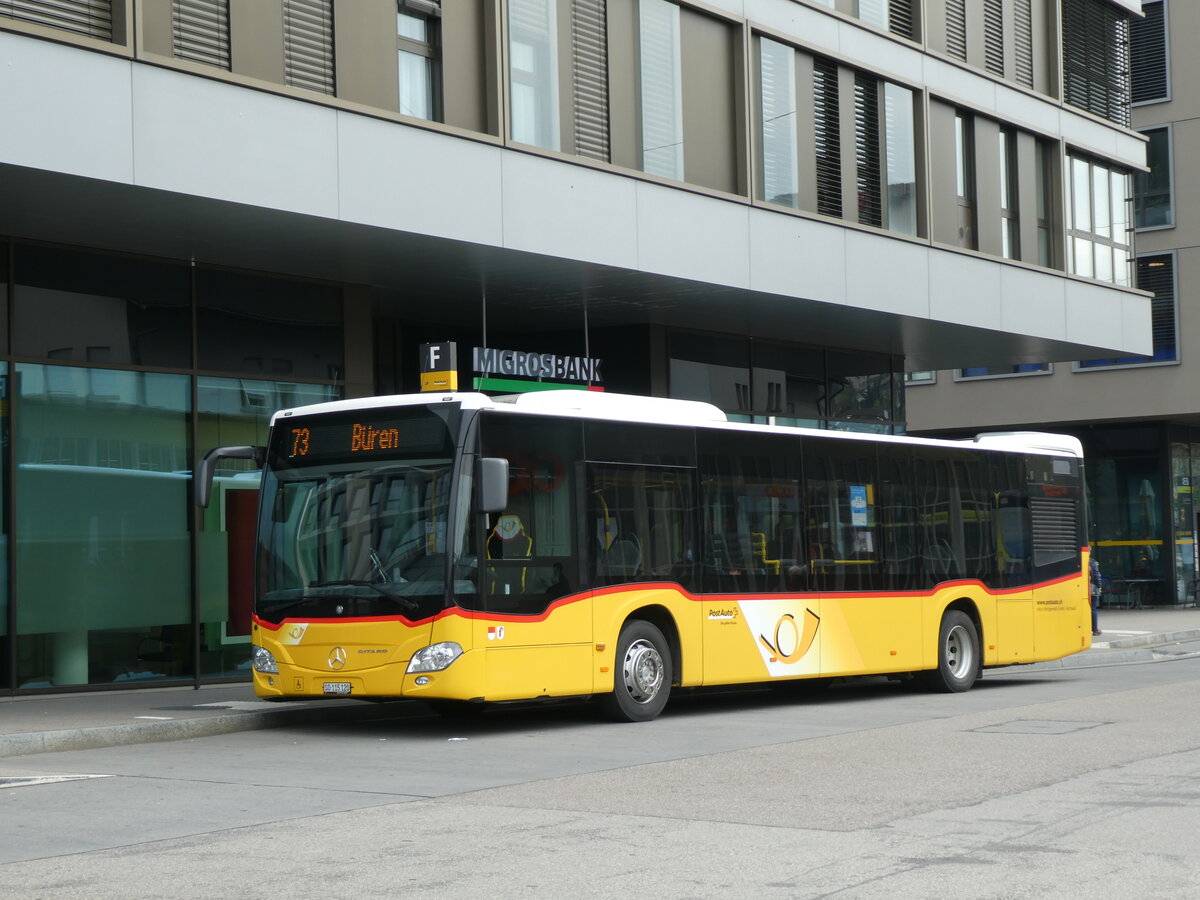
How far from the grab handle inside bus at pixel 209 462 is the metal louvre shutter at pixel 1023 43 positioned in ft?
61.1

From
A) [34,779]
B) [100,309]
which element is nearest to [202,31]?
[100,309]

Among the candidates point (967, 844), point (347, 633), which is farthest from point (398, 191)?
point (967, 844)

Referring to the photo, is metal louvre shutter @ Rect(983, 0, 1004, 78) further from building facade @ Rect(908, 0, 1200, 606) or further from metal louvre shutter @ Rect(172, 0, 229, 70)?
metal louvre shutter @ Rect(172, 0, 229, 70)

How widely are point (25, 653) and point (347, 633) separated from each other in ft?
17.2

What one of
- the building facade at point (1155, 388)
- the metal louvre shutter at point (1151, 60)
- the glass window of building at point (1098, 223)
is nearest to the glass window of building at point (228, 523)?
the glass window of building at point (1098, 223)

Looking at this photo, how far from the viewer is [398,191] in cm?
1694

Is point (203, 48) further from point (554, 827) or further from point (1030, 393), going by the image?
point (1030, 393)

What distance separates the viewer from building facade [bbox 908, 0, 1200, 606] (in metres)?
41.0

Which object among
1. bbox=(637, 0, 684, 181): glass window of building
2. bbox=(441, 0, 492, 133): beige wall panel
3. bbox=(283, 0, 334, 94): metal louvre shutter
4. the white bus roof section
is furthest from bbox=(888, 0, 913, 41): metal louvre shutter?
bbox=(283, 0, 334, 94): metal louvre shutter

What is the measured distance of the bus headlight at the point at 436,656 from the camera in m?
13.0

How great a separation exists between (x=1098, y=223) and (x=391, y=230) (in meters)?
17.7

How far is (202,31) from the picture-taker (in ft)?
51.9

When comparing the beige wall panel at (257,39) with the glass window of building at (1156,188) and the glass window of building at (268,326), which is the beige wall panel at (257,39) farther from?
the glass window of building at (1156,188)

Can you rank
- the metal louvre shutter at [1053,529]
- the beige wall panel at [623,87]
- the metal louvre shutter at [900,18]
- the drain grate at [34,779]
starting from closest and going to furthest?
the drain grate at [34,779]
the metal louvre shutter at [1053,529]
the beige wall panel at [623,87]
the metal louvre shutter at [900,18]
